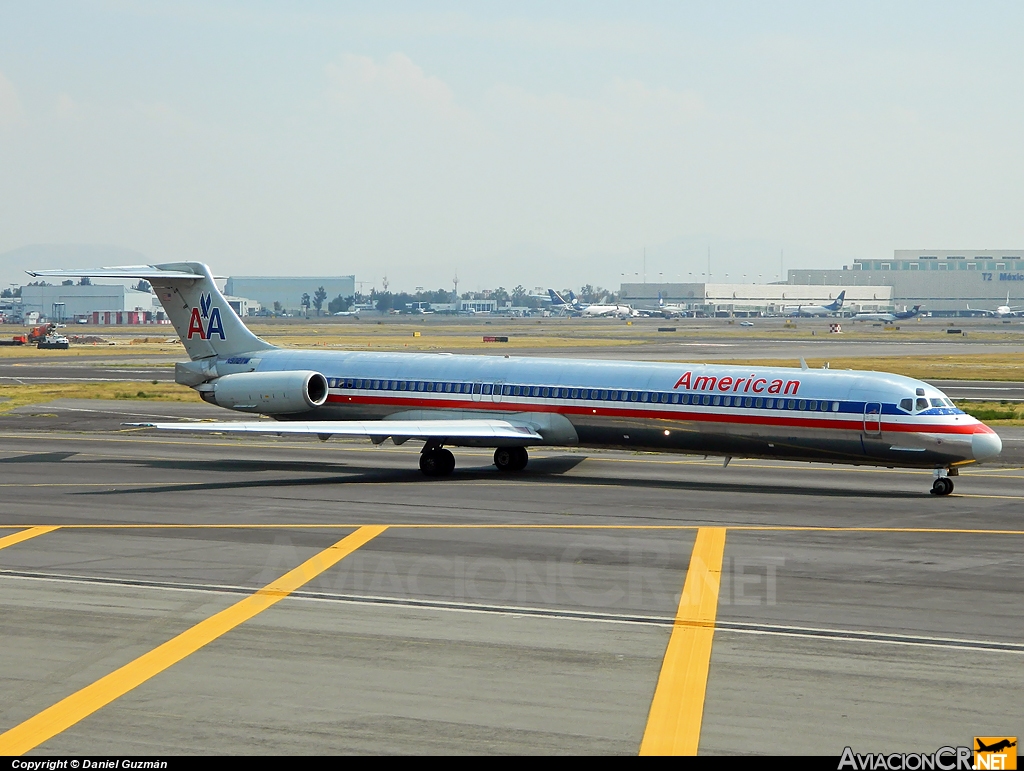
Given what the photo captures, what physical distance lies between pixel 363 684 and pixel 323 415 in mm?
25291

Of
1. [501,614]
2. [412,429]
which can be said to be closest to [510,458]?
[412,429]

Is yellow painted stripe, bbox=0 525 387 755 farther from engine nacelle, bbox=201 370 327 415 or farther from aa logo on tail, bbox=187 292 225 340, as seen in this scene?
aa logo on tail, bbox=187 292 225 340

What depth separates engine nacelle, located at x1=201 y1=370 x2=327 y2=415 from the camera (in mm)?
38531

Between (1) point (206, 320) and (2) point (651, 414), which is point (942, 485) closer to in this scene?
(2) point (651, 414)

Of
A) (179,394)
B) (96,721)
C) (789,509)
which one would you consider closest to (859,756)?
(96,721)

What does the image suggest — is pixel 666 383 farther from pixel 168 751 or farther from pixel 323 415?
pixel 168 751

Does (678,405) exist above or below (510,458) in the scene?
above

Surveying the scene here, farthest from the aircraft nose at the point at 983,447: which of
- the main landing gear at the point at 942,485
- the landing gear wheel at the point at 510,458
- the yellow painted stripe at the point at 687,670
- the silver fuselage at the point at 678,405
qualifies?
the landing gear wheel at the point at 510,458

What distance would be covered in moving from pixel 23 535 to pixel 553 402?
1557 cm

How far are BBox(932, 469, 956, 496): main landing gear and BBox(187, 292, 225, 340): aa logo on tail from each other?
2369cm

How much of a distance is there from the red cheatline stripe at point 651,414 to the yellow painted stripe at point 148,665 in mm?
13065

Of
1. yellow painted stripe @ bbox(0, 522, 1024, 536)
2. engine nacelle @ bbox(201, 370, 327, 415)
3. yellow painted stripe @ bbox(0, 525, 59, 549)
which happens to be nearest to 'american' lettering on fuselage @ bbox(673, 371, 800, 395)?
yellow painted stripe @ bbox(0, 522, 1024, 536)

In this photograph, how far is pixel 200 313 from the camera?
138ft

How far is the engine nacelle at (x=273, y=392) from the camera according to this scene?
126 ft
